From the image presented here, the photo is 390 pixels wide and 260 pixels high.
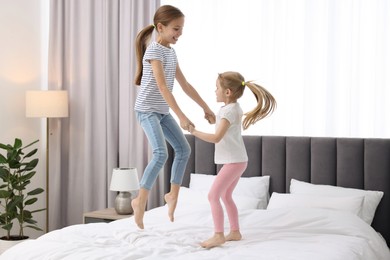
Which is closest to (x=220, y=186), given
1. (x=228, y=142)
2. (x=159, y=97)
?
(x=228, y=142)

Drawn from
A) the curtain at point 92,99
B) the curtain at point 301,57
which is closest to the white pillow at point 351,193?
the curtain at point 301,57

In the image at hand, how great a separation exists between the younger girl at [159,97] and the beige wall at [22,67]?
2.65 meters

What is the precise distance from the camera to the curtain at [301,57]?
4684mm

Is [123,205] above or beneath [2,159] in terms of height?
beneath

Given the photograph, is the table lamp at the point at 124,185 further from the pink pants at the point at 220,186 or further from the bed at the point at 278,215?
the pink pants at the point at 220,186

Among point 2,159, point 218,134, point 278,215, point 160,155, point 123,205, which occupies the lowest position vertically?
point 123,205

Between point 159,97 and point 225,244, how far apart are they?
0.94 meters

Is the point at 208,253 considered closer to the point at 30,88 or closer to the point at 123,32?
the point at 123,32

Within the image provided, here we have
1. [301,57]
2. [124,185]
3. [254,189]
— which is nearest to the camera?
[254,189]

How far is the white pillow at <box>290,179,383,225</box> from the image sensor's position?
4406mm

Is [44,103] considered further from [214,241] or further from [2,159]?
[214,241]

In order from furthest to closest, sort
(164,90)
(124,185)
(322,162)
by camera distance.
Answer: (124,185) → (322,162) → (164,90)

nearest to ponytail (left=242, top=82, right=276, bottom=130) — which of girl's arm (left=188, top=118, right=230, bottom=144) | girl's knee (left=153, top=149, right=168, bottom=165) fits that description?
girl's arm (left=188, top=118, right=230, bottom=144)

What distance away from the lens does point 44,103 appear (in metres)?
5.56
